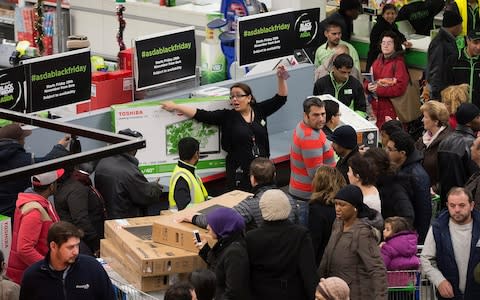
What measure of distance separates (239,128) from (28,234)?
262cm

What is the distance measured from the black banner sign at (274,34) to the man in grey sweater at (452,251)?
3373 millimetres

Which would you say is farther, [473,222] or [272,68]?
[272,68]

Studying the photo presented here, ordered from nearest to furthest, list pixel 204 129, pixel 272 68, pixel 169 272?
pixel 169 272, pixel 204 129, pixel 272 68

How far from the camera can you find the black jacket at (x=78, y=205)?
29.1 ft

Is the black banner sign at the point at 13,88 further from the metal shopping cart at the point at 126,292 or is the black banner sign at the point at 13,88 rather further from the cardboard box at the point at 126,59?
the metal shopping cart at the point at 126,292

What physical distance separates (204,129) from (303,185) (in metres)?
1.15

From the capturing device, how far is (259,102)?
36.4ft

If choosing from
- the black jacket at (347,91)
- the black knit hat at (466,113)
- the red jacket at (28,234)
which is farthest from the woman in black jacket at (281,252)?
the black jacket at (347,91)

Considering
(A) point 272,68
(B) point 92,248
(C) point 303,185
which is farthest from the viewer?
(A) point 272,68

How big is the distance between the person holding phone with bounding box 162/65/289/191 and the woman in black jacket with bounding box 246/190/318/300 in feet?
9.07

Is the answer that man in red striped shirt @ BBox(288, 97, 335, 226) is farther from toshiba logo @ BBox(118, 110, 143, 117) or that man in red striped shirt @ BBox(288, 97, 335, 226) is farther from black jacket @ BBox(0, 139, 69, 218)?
black jacket @ BBox(0, 139, 69, 218)

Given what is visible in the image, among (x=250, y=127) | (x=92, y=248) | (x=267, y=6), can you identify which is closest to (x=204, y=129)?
(x=250, y=127)

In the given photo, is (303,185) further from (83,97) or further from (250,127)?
(83,97)

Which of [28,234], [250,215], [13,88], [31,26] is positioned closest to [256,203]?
[250,215]
